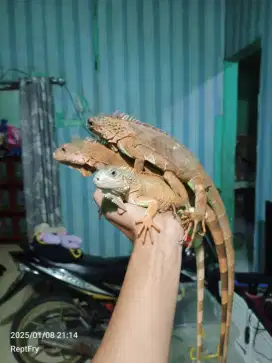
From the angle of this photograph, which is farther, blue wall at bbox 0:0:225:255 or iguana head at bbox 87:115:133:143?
Answer: blue wall at bbox 0:0:225:255

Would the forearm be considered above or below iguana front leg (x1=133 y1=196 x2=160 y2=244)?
below

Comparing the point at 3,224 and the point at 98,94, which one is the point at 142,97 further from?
the point at 3,224

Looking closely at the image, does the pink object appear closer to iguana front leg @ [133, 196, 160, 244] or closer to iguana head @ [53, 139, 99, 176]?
iguana head @ [53, 139, 99, 176]

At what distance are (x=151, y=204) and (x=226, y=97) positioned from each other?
2.86m

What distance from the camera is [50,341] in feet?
7.74

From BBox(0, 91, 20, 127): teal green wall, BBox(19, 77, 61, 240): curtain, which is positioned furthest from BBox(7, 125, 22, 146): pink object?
BBox(19, 77, 61, 240): curtain

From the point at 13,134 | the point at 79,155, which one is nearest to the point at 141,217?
the point at 79,155

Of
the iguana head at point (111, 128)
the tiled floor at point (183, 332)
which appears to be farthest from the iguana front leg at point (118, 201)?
the tiled floor at point (183, 332)

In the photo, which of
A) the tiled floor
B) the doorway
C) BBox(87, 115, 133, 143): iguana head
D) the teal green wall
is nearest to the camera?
BBox(87, 115, 133, 143): iguana head

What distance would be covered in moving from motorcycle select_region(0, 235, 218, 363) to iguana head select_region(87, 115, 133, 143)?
4.79ft

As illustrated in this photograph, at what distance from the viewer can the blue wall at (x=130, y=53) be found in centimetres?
352

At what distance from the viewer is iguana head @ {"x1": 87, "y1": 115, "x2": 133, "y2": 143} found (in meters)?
1.15

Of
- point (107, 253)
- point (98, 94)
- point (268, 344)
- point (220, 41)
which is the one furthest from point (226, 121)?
point (268, 344)

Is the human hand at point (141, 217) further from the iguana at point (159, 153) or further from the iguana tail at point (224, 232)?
the iguana tail at point (224, 232)
